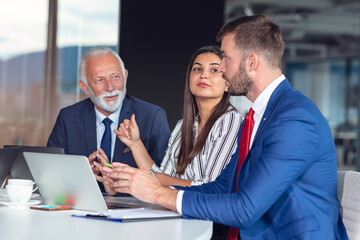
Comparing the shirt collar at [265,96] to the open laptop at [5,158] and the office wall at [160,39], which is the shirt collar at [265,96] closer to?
the open laptop at [5,158]

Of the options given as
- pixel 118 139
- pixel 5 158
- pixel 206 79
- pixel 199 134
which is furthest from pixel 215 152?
pixel 5 158

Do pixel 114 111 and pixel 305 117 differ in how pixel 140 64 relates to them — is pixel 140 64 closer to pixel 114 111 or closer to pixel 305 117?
pixel 114 111

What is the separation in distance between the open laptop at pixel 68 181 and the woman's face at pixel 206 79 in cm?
108

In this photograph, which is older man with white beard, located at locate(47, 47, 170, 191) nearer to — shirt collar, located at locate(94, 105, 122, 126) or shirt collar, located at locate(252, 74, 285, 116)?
shirt collar, located at locate(94, 105, 122, 126)

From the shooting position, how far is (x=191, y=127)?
3.13m

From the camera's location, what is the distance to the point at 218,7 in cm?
471

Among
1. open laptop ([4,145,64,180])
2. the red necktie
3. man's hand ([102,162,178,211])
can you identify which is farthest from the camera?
open laptop ([4,145,64,180])

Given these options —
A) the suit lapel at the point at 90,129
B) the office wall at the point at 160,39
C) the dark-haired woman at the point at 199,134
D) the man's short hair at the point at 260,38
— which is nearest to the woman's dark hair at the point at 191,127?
the dark-haired woman at the point at 199,134


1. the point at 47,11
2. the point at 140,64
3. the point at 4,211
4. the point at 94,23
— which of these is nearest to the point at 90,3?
the point at 94,23

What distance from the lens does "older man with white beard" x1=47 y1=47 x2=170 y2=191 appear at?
3.24m

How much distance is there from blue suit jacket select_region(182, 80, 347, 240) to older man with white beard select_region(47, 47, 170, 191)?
4.62 feet

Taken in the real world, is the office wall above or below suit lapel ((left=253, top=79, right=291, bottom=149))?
above

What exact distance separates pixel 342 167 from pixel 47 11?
939 cm

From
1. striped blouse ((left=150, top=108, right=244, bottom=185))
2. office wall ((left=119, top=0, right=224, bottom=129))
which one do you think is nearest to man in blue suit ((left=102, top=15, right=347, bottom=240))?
striped blouse ((left=150, top=108, right=244, bottom=185))
